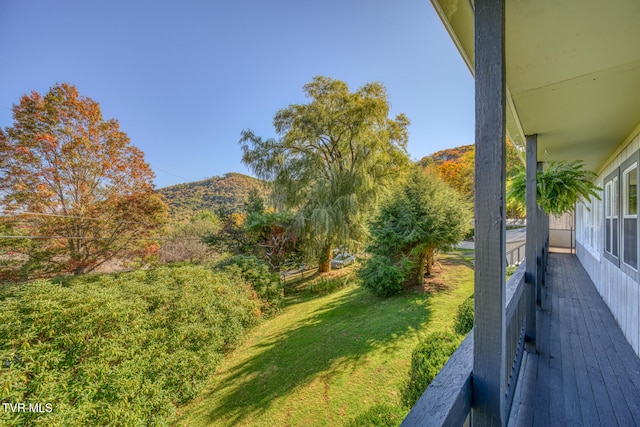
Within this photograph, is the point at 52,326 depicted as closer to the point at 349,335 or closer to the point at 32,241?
the point at 349,335

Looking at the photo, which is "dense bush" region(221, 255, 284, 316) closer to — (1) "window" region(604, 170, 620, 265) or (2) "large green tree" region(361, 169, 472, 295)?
(2) "large green tree" region(361, 169, 472, 295)

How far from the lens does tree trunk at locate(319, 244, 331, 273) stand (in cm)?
1109

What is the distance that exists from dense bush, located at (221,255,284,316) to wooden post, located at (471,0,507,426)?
740 cm

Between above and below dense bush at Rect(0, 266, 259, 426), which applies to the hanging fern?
above

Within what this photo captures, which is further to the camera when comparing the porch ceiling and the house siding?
the house siding

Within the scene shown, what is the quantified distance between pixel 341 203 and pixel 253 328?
541 cm

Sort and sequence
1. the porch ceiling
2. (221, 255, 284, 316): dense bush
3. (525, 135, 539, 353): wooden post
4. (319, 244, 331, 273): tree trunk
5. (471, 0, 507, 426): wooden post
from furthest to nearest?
(319, 244, 331, 273): tree trunk, (221, 255, 284, 316): dense bush, (525, 135, 539, 353): wooden post, the porch ceiling, (471, 0, 507, 426): wooden post

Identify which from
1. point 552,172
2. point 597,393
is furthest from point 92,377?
point 552,172

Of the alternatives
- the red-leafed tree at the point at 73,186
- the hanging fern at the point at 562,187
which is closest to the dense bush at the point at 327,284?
the red-leafed tree at the point at 73,186

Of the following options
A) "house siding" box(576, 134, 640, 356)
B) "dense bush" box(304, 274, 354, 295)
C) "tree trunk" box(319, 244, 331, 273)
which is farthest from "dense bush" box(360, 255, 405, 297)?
"house siding" box(576, 134, 640, 356)

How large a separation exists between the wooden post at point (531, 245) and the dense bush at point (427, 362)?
0.84 m

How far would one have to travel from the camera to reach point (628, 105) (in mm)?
2225

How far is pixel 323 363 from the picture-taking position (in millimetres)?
4676

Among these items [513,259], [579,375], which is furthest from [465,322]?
[513,259]
